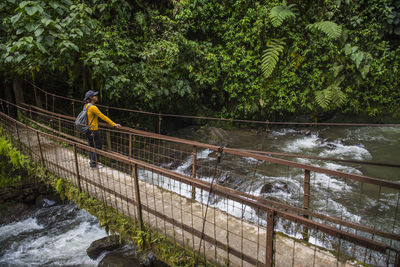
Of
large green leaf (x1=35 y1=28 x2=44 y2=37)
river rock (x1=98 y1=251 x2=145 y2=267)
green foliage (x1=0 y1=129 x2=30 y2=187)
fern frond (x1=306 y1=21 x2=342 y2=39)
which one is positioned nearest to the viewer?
river rock (x1=98 y1=251 x2=145 y2=267)

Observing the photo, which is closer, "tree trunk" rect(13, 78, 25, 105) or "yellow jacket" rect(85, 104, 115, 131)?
"yellow jacket" rect(85, 104, 115, 131)

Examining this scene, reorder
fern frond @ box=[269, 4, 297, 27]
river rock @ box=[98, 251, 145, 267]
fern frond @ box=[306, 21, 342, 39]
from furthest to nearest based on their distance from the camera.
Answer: fern frond @ box=[269, 4, 297, 27], fern frond @ box=[306, 21, 342, 39], river rock @ box=[98, 251, 145, 267]

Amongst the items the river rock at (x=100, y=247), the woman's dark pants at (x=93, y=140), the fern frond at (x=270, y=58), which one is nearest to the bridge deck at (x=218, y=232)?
the woman's dark pants at (x=93, y=140)

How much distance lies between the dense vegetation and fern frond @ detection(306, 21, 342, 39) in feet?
0.12

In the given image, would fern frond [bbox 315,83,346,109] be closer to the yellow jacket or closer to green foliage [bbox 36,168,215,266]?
the yellow jacket

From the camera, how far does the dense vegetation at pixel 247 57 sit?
7.79 meters

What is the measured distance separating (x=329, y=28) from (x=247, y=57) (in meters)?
2.58

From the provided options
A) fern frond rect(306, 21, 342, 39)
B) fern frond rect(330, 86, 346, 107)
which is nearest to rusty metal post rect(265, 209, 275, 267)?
fern frond rect(306, 21, 342, 39)

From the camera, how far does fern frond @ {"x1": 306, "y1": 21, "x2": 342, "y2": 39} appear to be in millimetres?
8031

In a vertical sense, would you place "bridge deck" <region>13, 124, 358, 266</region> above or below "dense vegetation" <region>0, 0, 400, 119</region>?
below

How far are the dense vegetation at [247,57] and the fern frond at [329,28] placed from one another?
1.5 inches

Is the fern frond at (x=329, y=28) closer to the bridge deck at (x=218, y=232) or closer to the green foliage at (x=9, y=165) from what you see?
the bridge deck at (x=218, y=232)

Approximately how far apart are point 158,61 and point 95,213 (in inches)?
212

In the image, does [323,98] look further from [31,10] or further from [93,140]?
[31,10]
